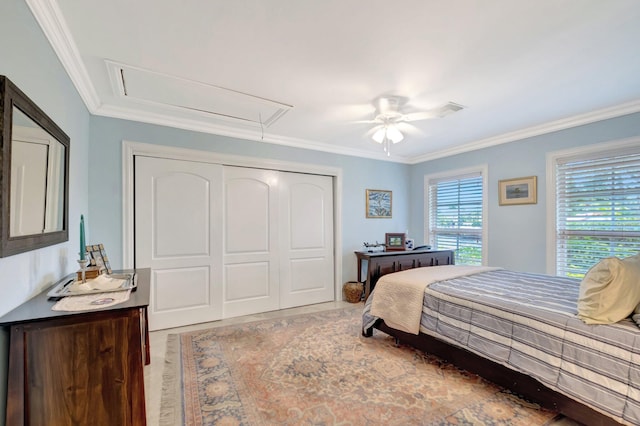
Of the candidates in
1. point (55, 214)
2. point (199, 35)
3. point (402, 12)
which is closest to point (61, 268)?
point (55, 214)

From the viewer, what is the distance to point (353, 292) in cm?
424

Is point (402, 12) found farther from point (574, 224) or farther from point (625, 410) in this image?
point (574, 224)

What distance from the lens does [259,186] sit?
12.6 feet

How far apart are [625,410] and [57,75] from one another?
3699 millimetres

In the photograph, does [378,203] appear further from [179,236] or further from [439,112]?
[179,236]

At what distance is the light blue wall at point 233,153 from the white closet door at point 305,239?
0.25m

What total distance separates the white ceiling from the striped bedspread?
5.57 feet

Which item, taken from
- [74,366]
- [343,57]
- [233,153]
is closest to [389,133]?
[343,57]

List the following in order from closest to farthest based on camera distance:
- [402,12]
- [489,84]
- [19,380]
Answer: [19,380]
[402,12]
[489,84]

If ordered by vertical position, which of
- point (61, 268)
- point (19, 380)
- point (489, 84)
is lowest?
point (19, 380)

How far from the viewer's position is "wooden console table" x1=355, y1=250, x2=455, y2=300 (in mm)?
3926

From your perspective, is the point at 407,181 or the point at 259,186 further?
the point at 407,181

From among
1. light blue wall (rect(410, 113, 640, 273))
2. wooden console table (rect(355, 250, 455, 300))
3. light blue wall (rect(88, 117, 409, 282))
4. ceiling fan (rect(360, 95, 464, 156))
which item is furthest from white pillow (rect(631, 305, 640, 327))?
light blue wall (rect(88, 117, 409, 282))

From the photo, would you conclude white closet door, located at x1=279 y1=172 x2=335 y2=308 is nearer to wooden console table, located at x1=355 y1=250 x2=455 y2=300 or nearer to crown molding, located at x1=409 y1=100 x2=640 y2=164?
wooden console table, located at x1=355 y1=250 x2=455 y2=300
